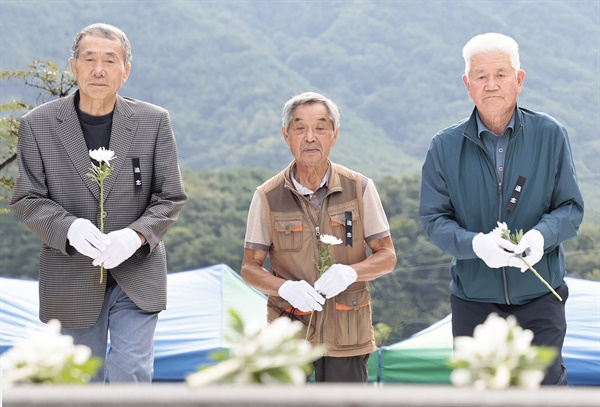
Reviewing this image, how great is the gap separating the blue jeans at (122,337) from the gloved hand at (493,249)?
101cm

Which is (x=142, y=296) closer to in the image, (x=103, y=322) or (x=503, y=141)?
Answer: (x=103, y=322)

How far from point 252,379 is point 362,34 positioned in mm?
35564

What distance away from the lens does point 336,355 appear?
2789 mm

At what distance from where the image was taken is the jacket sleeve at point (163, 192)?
2744mm

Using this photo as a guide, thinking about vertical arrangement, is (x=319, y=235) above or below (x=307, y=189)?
below

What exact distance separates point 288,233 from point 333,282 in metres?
0.24

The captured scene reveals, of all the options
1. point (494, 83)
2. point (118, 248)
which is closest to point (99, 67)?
point (118, 248)

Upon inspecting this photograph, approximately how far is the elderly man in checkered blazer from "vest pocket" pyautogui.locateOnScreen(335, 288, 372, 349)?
0.55 meters

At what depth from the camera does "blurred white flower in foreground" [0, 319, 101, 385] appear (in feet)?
4.07

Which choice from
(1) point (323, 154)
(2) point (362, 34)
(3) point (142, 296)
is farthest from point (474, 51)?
(2) point (362, 34)

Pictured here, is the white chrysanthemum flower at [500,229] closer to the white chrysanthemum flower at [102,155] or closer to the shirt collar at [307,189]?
the shirt collar at [307,189]

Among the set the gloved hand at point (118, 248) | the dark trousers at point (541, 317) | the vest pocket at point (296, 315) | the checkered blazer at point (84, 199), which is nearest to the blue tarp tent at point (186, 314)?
the vest pocket at point (296, 315)

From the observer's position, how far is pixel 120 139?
2809mm

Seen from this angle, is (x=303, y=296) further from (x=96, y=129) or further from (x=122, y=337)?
(x=96, y=129)
